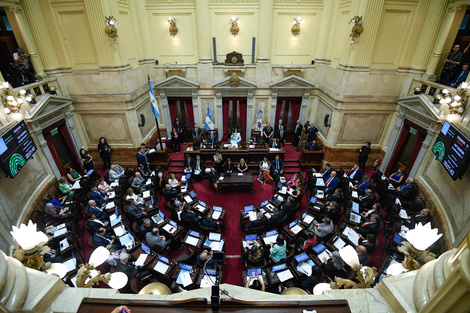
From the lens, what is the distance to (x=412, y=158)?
8562 mm

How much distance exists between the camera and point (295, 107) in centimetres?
1247

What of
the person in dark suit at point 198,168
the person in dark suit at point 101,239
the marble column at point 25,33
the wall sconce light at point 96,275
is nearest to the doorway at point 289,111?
the person in dark suit at point 198,168

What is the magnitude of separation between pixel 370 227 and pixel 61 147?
11.5 metres

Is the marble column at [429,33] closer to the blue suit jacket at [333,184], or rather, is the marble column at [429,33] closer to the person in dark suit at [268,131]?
the blue suit jacket at [333,184]

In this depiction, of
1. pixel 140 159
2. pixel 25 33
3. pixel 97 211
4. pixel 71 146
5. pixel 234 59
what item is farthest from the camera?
pixel 234 59

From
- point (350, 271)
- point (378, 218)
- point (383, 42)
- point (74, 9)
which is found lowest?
point (350, 271)

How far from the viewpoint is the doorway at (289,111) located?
12.3 m

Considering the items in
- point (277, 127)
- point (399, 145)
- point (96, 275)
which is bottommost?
point (277, 127)

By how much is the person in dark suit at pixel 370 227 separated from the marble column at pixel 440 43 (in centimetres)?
598

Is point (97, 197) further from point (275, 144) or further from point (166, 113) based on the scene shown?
point (275, 144)

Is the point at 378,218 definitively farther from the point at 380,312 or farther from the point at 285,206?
the point at 380,312

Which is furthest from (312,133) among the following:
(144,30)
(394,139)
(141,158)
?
(144,30)

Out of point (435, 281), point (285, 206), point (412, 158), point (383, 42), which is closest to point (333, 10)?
point (383, 42)

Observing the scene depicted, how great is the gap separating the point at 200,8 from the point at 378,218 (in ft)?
36.0
